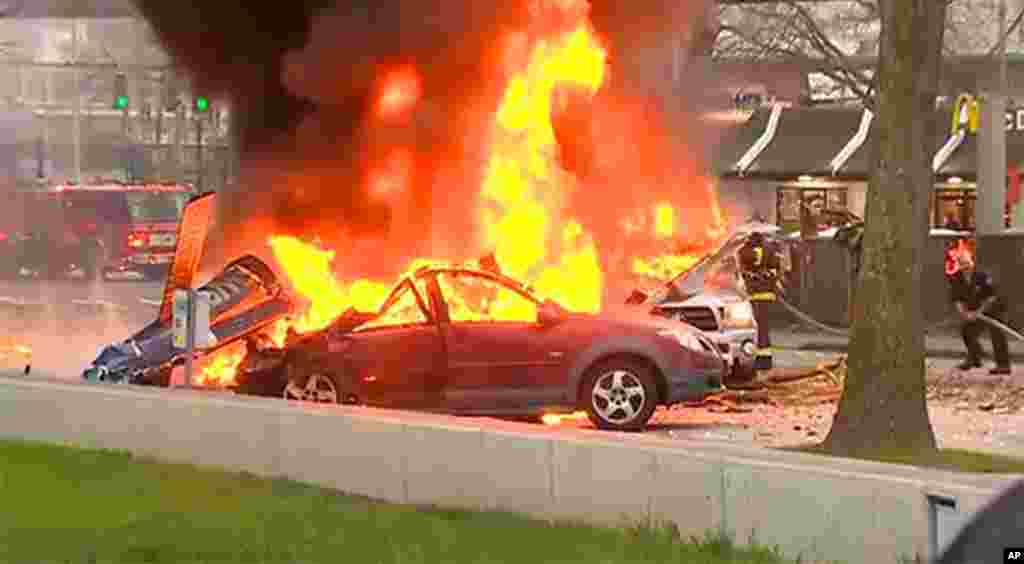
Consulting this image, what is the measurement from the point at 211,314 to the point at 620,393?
3.21m

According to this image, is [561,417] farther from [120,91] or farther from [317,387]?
[120,91]

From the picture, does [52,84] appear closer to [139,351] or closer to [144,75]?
[144,75]

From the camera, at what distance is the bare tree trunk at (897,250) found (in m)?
9.90

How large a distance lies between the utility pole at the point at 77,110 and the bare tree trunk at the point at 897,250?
20682 mm

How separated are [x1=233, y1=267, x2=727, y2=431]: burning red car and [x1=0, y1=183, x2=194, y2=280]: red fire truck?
71.3 ft

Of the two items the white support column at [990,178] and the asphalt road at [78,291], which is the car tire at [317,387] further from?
the asphalt road at [78,291]

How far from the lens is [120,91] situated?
27.6 metres

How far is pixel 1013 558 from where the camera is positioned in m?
2.50

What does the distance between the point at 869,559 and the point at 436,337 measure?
6907mm

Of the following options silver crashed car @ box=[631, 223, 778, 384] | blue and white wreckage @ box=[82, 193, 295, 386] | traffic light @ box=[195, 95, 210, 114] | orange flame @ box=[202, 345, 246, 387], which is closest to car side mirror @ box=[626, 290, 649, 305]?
silver crashed car @ box=[631, 223, 778, 384]

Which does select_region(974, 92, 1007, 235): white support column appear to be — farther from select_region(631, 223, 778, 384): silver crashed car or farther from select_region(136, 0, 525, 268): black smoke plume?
select_region(136, 0, 525, 268): black smoke plume

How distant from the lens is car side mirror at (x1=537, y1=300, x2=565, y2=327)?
1312cm

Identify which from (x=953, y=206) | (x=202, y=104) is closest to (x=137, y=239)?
(x=953, y=206)

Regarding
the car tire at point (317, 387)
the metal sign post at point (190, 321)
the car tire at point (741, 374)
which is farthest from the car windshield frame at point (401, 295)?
the car tire at point (741, 374)
